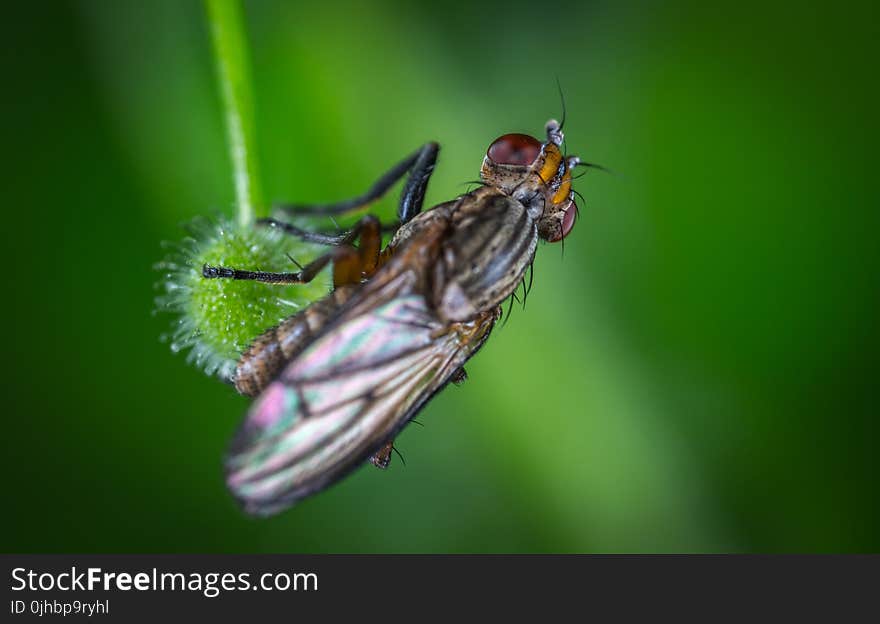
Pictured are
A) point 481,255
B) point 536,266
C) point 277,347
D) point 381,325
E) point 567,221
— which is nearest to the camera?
point 381,325

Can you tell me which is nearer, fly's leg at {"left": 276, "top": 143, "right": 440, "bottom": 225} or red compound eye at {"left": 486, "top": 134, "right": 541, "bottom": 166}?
red compound eye at {"left": 486, "top": 134, "right": 541, "bottom": 166}

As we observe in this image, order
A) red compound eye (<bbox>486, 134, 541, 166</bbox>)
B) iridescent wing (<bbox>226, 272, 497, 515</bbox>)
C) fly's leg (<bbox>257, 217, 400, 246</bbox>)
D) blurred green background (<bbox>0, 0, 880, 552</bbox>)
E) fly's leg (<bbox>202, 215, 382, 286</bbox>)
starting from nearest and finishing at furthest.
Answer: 1. iridescent wing (<bbox>226, 272, 497, 515</bbox>)
2. fly's leg (<bbox>202, 215, 382, 286</bbox>)
3. fly's leg (<bbox>257, 217, 400, 246</bbox>)
4. red compound eye (<bbox>486, 134, 541, 166</bbox>)
5. blurred green background (<bbox>0, 0, 880, 552</bbox>)

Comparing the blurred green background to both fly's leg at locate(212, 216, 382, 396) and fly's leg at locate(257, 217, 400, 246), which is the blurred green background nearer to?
fly's leg at locate(257, 217, 400, 246)

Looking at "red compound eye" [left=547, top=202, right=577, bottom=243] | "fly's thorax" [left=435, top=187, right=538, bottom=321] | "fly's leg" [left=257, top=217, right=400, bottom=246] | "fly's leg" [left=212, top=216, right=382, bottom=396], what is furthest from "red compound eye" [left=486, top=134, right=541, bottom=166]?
"fly's leg" [left=257, top=217, right=400, bottom=246]

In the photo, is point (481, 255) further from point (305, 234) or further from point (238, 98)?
point (238, 98)

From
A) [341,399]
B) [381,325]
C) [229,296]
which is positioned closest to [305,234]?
[229,296]
